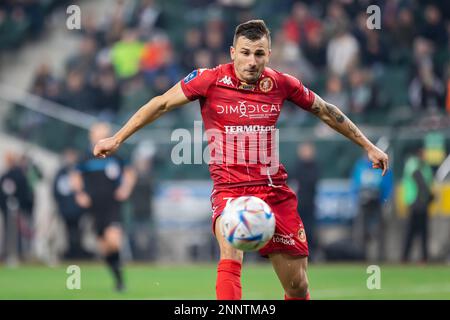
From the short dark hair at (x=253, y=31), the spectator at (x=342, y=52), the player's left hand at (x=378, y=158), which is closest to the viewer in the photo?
the short dark hair at (x=253, y=31)

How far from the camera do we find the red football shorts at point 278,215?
7.50 m

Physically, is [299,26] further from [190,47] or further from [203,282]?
[203,282]

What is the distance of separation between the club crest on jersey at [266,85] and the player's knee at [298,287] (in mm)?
1491

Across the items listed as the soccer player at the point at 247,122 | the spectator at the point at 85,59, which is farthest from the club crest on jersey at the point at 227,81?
the spectator at the point at 85,59

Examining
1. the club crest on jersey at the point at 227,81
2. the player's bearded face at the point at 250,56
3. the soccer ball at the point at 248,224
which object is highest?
the player's bearded face at the point at 250,56

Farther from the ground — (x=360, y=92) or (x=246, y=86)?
(x=360, y=92)

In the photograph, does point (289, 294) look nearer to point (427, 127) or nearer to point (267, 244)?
point (267, 244)

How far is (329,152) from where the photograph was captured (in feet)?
58.7

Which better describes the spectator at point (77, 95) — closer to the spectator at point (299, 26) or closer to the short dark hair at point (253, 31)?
the spectator at point (299, 26)

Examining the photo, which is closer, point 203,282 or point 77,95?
point 203,282

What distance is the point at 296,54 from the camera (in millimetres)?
18969

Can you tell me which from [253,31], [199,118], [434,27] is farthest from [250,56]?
[434,27]

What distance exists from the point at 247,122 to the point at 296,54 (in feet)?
38.0
